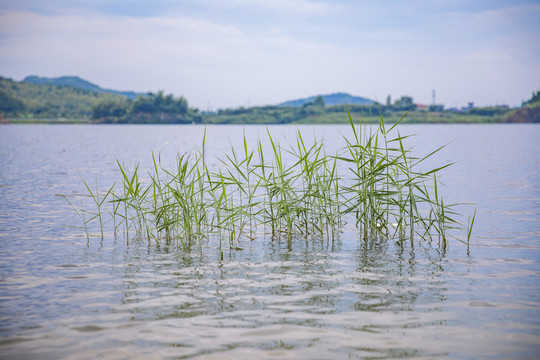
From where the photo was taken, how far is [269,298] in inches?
297

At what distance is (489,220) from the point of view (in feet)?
47.9

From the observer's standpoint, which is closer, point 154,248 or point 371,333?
point 371,333

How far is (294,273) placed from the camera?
29.5ft

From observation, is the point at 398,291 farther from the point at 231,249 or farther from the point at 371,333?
the point at 231,249

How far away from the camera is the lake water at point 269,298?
231 inches

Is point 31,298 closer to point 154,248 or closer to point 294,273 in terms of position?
point 154,248

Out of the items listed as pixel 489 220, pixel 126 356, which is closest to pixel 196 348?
pixel 126 356

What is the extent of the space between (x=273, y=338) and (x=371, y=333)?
1.33 m

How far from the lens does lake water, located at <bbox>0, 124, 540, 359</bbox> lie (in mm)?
5859

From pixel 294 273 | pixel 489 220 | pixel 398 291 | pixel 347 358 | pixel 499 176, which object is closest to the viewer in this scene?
pixel 347 358

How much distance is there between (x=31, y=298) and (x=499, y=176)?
1040 inches

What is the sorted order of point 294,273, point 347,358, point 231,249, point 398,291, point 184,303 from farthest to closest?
point 231,249 → point 294,273 → point 398,291 → point 184,303 → point 347,358

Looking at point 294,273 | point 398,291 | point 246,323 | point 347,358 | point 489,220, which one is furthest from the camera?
point 489,220

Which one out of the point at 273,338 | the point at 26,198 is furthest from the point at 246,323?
the point at 26,198
